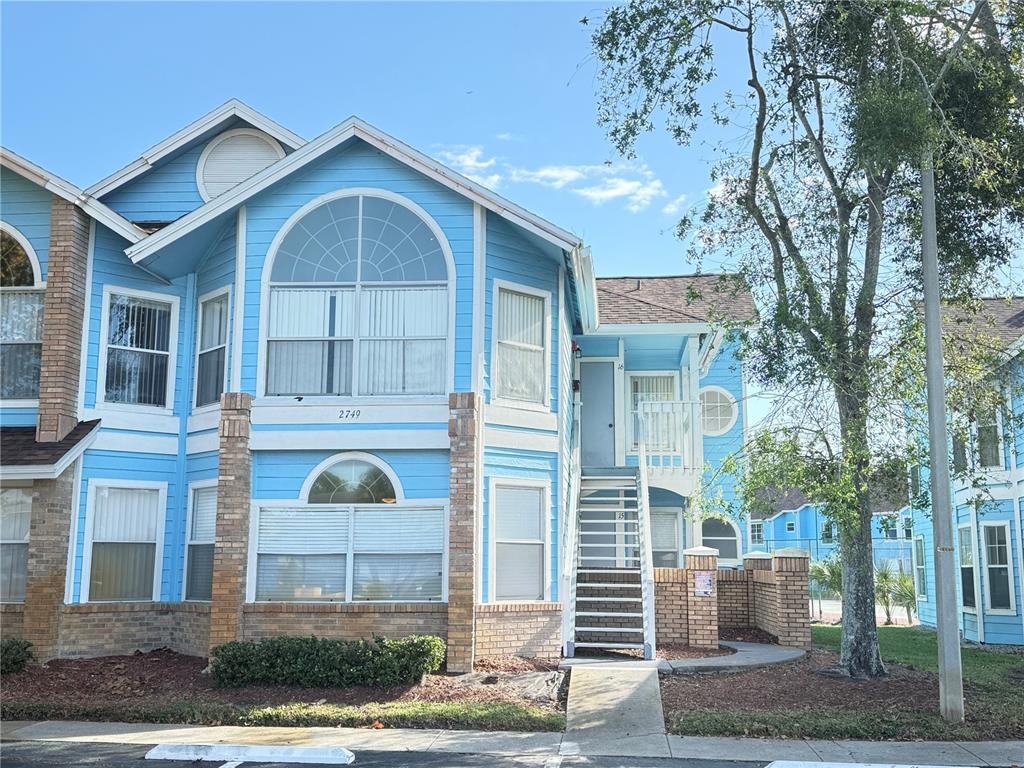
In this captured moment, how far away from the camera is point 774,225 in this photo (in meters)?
13.7

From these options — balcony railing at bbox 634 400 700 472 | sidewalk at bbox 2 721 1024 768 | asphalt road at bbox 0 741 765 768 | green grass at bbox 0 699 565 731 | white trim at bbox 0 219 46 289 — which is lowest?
asphalt road at bbox 0 741 765 768

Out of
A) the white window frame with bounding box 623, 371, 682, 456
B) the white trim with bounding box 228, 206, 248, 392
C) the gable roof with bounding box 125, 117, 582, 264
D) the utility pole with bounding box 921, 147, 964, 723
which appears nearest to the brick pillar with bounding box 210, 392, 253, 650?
the white trim with bounding box 228, 206, 248, 392

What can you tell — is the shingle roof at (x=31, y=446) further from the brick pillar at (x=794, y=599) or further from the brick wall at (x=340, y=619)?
the brick pillar at (x=794, y=599)

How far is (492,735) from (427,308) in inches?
243

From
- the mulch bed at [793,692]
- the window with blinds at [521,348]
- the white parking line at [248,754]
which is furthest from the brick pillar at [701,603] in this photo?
the white parking line at [248,754]

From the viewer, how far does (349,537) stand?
13.6 m

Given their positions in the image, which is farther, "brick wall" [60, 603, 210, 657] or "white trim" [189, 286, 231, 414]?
"white trim" [189, 286, 231, 414]

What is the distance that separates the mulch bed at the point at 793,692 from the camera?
11.0 metres

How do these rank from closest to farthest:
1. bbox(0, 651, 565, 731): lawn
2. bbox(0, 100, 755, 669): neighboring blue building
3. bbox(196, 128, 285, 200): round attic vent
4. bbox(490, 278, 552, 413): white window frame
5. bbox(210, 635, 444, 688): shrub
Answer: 1. bbox(0, 651, 565, 731): lawn
2. bbox(210, 635, 444, 688): shrub
3. bbox(0, 100, 755, 669): neighboring blue building
4. bbox(490, 278, 552, 413): white window frame
5. bbox(196, 128, 285, 200): round attic vent

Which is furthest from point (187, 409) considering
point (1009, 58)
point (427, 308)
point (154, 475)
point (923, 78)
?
point (1009, 58)

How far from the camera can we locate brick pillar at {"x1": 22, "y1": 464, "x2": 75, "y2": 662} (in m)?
13.7

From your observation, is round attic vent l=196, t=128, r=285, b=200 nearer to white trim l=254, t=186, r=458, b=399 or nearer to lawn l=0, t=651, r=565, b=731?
white trim l=254, t=186, r=458, b=399

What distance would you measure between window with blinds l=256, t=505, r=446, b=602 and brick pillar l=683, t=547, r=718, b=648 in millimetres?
4034

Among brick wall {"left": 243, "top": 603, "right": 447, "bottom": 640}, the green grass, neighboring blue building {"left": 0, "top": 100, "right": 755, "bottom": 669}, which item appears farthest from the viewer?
neighboring blue building {"left": 0, "top": 100, "right": 755, "bottom": 669}
